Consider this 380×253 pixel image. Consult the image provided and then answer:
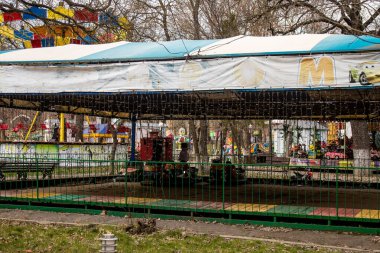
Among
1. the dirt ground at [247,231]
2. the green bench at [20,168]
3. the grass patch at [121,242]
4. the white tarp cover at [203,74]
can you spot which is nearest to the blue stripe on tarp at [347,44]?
the white tarp cover at [203,74]

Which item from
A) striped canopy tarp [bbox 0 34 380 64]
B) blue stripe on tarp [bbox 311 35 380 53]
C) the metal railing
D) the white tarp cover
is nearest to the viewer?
blue stripe on tarp [bbox 311 35 380 53]

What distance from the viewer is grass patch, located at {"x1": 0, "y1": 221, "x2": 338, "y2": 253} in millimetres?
8883

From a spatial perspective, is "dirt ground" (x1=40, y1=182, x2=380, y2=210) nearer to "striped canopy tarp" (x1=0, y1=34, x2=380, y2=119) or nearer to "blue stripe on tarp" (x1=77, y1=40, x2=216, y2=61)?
"striped canopy tarp" (x1=0, y1=34, x2=380, y2=119)

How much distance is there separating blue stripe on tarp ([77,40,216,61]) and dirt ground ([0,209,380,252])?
377 centimetres

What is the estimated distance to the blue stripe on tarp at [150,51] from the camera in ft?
39.7

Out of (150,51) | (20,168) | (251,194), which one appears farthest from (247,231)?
(20,168)

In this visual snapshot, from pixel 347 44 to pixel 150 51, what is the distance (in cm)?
463

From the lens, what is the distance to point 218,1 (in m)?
26.8

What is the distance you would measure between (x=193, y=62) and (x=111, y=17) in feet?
15.5

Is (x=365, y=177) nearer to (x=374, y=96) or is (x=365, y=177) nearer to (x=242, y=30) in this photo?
(x=374, y=96)

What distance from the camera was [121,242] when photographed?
9.27 m

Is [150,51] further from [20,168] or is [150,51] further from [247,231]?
[20,168]

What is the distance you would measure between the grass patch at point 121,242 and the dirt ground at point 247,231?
1.66 feet

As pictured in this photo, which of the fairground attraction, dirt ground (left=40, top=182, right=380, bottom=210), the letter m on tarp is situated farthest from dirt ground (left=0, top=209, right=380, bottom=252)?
the letter m on tarp
